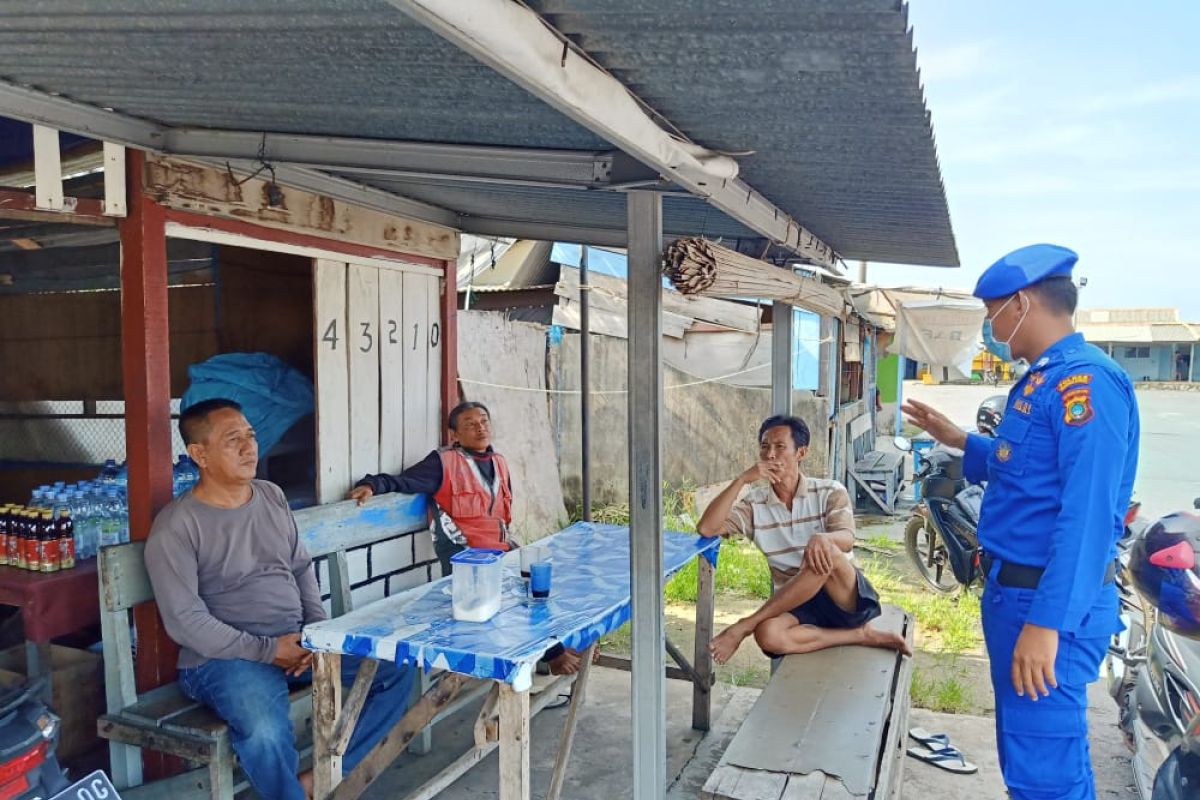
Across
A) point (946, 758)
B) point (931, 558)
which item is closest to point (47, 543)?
point (946, 758)

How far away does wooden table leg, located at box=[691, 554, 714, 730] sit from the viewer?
392 centimetres

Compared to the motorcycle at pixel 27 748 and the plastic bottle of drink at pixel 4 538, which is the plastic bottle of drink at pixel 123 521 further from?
the motorcycle at pixel 27 748

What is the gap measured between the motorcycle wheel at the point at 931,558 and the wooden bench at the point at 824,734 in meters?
3.10

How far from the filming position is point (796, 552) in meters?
3.82

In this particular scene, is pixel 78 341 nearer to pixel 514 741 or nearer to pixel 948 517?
pixel 514 741

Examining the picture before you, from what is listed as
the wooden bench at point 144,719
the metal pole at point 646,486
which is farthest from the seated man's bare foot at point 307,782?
the metal pole at point 646,486

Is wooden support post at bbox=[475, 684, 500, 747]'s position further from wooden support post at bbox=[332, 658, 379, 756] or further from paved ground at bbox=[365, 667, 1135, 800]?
paved ground at bbox=[365, 667, 1135, 800]

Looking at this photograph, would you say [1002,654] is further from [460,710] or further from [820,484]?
[460,710]

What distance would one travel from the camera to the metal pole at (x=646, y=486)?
245 centimetres

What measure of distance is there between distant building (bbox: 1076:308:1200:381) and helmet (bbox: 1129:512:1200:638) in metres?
31.7

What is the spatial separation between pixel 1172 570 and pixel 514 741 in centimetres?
223

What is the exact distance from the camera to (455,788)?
3.44m

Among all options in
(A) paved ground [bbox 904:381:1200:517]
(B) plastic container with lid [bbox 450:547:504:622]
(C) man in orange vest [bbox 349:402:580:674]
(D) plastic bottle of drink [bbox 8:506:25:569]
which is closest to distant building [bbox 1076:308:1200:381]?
(A) paved ground [bbox 904:381:1200:517]

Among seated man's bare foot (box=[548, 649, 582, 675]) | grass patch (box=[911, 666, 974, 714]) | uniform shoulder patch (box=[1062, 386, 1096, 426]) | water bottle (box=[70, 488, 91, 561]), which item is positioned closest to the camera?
uniform shoulder patch (box=[1062, 386, 1096, 426])
